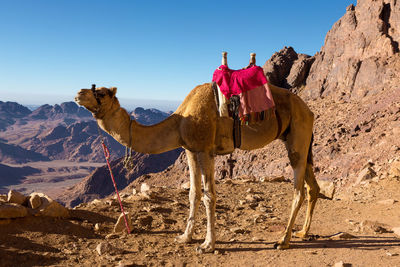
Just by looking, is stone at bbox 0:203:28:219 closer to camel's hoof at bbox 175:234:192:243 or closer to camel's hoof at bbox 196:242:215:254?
camel's hoof at bbox 175:234:192:243

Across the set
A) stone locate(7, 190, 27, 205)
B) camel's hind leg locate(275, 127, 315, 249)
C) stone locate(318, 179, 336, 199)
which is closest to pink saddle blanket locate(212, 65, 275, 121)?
camel's hind leg locate(275, 127, 315, 249)

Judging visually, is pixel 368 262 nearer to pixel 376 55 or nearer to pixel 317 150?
pixel 317 150

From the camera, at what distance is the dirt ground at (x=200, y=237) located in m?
5.34

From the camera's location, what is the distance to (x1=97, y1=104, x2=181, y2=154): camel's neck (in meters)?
5.35

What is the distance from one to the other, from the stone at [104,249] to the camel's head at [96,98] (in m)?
2.56

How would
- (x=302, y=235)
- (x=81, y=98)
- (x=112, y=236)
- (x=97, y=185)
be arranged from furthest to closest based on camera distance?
(x=97, y=185) < (x=302, y=235) < (x=112, y=236) < (x=81, y=98)

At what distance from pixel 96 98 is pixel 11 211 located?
3.34 meters

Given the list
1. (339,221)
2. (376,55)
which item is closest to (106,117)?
(339,221)

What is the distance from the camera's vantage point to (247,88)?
5840 mm

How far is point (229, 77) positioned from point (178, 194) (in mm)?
5416

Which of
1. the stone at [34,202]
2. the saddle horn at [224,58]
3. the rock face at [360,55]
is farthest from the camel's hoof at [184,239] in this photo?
the rock face at [360,55]

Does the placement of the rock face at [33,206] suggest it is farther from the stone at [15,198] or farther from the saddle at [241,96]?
the saddle at [241,96]

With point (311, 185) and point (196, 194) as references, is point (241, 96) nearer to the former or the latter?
point (196, 194)

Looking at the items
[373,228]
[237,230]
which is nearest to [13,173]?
[237,230]
